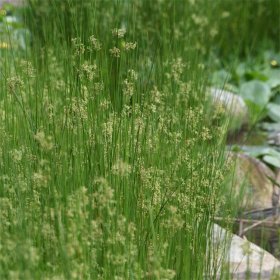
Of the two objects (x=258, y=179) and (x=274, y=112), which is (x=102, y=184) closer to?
(x=258, y=179)

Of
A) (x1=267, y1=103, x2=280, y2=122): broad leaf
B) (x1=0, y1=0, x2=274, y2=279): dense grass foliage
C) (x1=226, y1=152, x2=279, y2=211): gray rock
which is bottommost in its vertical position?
(x1=226, y1=152, x2=279, y2=211): gray rock

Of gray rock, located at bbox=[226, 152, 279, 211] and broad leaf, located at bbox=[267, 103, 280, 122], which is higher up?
broad leaf, located at bbox=[267, 103, 280, 122]

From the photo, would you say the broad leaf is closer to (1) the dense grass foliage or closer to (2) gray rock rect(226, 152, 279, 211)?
(2) gray rock rect(226, 152, 279, 211)

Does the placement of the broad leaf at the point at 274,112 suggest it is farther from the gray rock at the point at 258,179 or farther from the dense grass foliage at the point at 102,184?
the dense grass foliage at the point at 102,184

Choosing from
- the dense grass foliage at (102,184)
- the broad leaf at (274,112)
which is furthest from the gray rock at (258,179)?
the dense grass foliage at (102,184)

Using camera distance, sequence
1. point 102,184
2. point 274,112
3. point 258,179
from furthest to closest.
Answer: point 274,112
point 258,179
point 102,184

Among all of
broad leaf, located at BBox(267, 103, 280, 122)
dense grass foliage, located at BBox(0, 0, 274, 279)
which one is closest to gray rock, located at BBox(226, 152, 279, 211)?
broad leaf, located at BBox(267, 103, 280, 122)

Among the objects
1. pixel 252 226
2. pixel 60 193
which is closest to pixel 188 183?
pixel 60 193

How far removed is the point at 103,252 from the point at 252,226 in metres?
1.20

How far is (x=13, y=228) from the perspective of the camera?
193 centimetres

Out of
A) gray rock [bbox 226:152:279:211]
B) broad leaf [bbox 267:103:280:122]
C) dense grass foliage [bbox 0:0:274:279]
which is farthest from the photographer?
broad leaf [bbox 267:103:280:122]

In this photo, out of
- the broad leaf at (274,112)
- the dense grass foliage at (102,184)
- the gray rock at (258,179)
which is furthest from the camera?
the broad leaf at (274,112)

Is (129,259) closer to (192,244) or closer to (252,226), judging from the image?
(192,244)

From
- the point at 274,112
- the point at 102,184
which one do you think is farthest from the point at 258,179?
the point at 102,184
